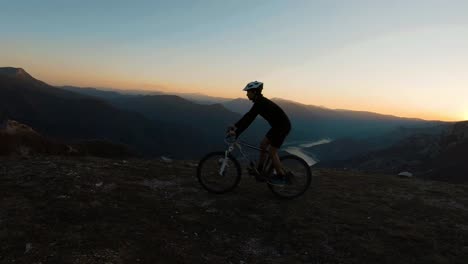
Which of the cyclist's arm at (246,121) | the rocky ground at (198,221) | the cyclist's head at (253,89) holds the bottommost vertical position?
the rocky ground at (198,221)

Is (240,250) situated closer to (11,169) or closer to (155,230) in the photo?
(155,230)

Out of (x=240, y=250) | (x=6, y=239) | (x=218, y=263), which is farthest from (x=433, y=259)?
(x=6, y=239)

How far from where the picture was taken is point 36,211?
822cm

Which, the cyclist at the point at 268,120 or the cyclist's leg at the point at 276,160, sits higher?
the cyclist at the point at 268,120

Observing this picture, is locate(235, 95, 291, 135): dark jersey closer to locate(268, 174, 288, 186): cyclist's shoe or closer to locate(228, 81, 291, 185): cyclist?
locate(228, 81, 291, 185): cyclist

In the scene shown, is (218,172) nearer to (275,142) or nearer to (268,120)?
(275,142)

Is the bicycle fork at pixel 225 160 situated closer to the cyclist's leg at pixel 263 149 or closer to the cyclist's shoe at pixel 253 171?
the cyclist's shoe at pixel 253 171

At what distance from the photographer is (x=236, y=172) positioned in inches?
432

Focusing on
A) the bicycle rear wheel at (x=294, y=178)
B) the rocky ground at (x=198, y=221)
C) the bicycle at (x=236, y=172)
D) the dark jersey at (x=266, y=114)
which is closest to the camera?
the rocky ground at (x=198, y=221)

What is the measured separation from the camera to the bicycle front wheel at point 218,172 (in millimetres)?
10758

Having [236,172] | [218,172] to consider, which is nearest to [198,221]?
[218,172]

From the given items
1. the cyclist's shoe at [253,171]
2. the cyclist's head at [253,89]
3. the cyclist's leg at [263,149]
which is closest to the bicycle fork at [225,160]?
the cyclist's shoe at [253,171]

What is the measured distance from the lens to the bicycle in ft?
35.2

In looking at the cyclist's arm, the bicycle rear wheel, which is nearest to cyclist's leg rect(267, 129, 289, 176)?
the bicycle rear wheel
